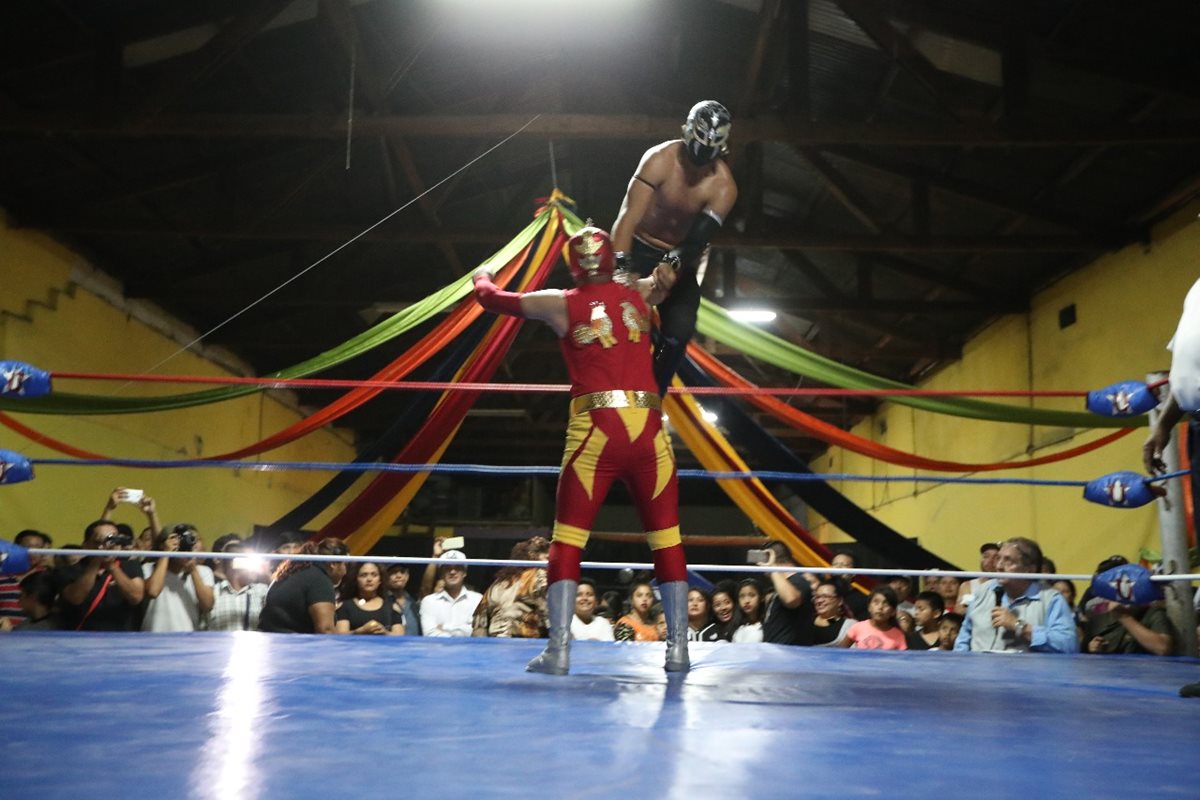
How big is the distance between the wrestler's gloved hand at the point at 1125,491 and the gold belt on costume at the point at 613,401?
1375mm

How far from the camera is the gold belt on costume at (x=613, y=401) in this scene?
234cm

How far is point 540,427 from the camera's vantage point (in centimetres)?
1503

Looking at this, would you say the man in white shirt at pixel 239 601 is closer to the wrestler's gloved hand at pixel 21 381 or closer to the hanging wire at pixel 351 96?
the wrestler's gloved hand at pixel 21 381

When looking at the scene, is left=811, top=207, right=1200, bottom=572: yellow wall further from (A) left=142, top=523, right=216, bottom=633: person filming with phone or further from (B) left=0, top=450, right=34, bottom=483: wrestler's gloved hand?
(B) left=0, top=450, right=34, bottom=483: wrestler's gloved hand

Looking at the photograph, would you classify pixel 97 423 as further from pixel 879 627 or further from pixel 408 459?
pixel 879 627

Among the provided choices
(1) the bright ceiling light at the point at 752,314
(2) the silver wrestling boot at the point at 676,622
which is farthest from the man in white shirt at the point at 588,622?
(1) the bright ceiling light at the point at 752,314

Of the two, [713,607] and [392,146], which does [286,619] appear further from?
[392,146]

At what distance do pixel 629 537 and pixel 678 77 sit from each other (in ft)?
12.9

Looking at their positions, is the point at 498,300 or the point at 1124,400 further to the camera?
the point at 1124,400

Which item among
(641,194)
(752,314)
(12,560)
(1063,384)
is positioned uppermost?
(752,314)

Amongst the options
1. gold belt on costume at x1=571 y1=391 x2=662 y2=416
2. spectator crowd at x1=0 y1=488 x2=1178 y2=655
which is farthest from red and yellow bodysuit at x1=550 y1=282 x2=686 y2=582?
spectator crowd at x1=0 y1=488 x2=1178 y2=655

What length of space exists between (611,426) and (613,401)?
0.20 ft

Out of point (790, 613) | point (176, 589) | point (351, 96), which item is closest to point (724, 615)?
point (790, 613)

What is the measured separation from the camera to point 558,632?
7.51ft
